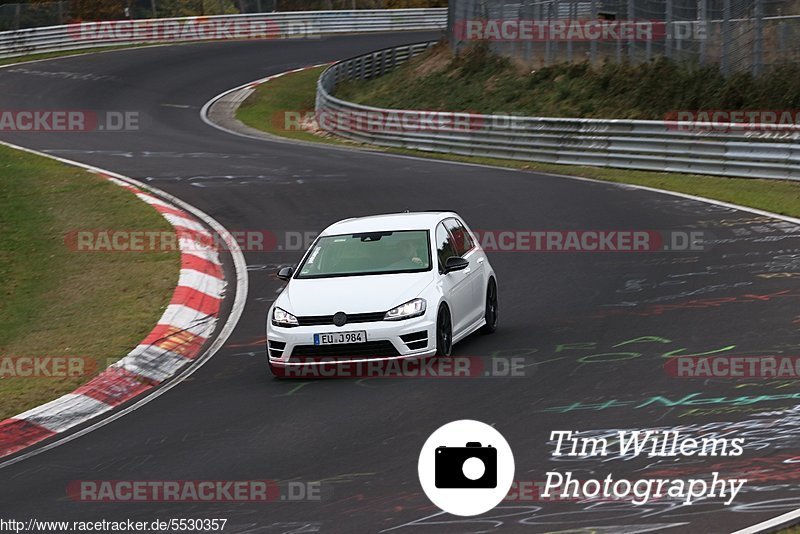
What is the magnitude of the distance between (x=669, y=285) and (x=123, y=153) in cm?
1937

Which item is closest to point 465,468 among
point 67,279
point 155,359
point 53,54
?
point 155,359

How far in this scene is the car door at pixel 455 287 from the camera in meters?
12.1

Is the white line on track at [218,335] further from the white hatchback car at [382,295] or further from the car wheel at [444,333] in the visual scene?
the car wheel at [444,333]

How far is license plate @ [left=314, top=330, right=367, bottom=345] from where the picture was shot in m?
11.4

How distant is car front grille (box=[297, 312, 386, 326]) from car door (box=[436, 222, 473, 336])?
796 mm

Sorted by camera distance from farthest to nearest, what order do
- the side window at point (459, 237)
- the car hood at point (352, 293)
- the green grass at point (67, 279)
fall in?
the side window at point (459, 237) → the green grass at point (67, 279) → the car hood at point (352, 293)

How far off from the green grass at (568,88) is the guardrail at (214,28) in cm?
1538

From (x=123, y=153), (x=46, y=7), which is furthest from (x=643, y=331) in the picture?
(x=46, y=7)

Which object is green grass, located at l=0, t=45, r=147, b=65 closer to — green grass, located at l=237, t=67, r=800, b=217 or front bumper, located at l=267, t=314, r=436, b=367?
green grass, located at l=237, t=67, r=800, b=217

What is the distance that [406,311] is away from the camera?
11477 mm

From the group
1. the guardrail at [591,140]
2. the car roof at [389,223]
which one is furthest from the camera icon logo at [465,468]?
the guardrail at [591,140]

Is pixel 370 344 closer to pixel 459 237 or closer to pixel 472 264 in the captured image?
pixel 472 264

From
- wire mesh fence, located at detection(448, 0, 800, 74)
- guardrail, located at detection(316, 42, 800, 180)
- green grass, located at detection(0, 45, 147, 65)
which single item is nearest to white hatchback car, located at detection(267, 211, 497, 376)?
guardrail, located at detection(316, 42, 800, 180)

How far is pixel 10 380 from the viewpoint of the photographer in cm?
1220
